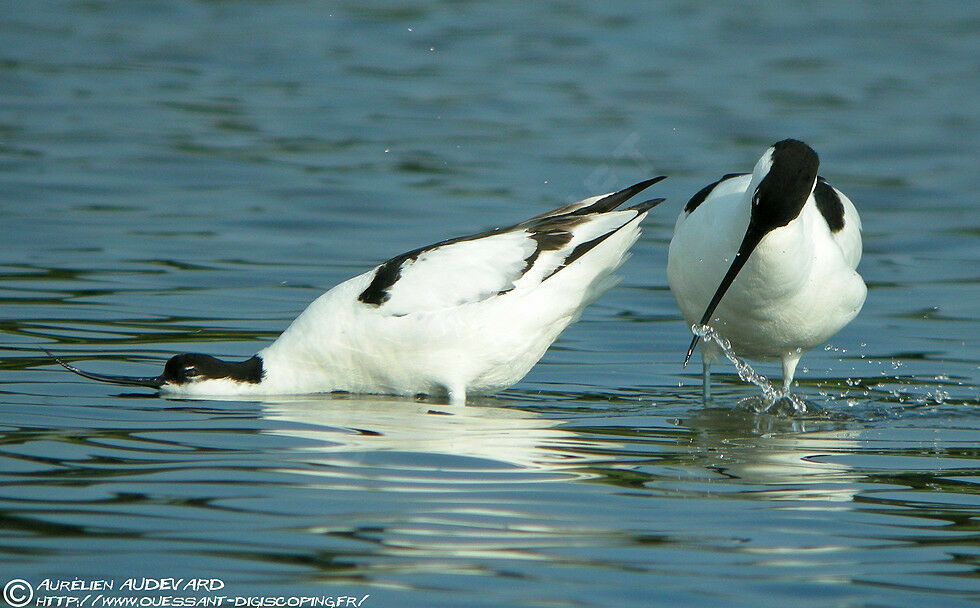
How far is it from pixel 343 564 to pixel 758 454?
2.49 m

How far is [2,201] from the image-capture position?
12.8m

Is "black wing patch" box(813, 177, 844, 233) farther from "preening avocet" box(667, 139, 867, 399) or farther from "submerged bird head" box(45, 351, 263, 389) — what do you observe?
"submerged bird head" box(45, 351, 263, 389)

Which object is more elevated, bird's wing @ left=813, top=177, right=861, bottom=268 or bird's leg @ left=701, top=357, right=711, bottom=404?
bird's wing @ left=813, top=177, right=861, bottom=268

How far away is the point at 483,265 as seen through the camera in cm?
805

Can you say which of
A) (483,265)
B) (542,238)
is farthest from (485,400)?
(542,238)

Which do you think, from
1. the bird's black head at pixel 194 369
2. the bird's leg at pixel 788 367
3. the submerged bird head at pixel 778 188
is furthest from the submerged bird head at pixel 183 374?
the bird's leg at pixel 788 367

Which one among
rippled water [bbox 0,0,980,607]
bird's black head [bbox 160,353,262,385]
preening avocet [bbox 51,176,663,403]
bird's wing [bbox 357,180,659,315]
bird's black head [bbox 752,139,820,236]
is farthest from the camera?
bird's wing [bbox 357,180,659,315]

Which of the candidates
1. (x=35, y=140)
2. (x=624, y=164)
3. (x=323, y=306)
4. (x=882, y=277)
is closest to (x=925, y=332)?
(x=882, y=277)

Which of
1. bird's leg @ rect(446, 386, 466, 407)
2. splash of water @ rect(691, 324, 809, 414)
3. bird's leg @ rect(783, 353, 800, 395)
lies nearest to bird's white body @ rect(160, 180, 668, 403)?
bird's leg @ rect(446, 386, 466, 407)

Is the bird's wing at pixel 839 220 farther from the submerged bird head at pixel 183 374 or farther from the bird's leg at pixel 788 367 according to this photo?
the submerged bird head at pixel 183 374

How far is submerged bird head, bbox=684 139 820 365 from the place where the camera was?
23.4ft

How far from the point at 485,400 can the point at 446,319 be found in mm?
555

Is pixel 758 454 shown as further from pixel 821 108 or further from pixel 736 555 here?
pixel 821 108

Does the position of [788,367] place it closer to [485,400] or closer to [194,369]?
[485,400]
